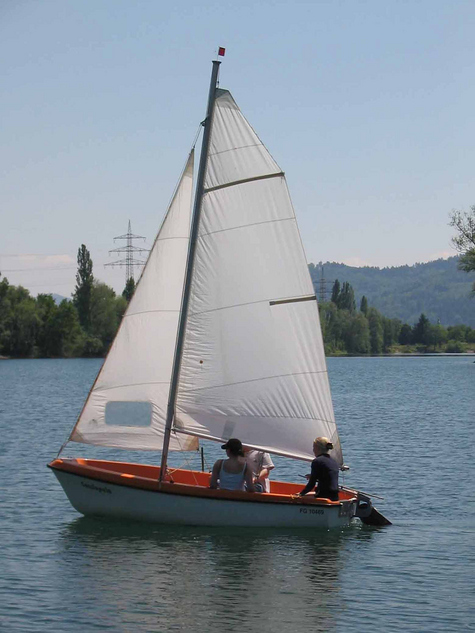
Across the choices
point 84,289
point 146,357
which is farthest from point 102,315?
point 146,357

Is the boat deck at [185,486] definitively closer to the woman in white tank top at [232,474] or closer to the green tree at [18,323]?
the woman in white tank top at [232,474]

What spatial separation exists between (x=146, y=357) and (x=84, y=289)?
14677 centimetres

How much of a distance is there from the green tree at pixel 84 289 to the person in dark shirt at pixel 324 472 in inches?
5777

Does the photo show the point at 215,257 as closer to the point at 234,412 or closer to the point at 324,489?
the point at 234,412

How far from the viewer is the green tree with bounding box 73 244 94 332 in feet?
538

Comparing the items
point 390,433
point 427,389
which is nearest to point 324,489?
point 390,433

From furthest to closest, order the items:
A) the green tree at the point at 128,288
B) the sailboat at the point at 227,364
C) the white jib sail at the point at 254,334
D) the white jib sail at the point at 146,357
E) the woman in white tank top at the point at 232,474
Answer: the green tree at the point at 128,288, the white jib sail at the point at 146,357, the white jib sail at the point at 254,334, the sailboat at the point at 227,364, the woman in white tank top at the point at 232,474

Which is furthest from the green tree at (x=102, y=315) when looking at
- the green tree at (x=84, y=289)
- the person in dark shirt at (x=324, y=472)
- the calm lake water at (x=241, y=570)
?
the person in dark shirt at (x=324, y=472)

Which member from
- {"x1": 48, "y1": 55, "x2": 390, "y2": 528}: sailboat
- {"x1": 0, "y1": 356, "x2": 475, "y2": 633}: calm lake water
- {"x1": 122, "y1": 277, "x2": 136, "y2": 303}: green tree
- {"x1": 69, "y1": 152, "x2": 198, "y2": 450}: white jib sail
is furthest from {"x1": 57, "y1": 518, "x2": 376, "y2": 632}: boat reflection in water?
{"x1": 122, "y1": 277, "x2": 136, "y2": 303}: green tree

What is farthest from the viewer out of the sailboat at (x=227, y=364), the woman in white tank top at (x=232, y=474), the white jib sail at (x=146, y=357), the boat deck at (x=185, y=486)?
the white jib sail at (x=146, y=357)

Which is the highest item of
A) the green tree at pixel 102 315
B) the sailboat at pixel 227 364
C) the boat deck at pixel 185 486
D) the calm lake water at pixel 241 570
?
the green tree at pixel 102 315

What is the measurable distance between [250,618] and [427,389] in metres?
67.5

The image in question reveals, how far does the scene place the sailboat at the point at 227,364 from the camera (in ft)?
61.5

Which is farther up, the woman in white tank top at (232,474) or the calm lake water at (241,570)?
the woman in white tank top at (232,474)
